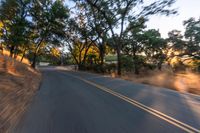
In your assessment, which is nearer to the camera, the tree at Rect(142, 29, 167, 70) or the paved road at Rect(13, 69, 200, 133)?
the paved road at Rect(13, 69, 200, 133)

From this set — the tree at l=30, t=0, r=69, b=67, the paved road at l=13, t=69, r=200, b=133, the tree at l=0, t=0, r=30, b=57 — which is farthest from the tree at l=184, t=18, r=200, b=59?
the paved road at l=13, t=69, r=200, b=133

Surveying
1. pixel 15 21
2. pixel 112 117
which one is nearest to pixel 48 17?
pixel 15 21

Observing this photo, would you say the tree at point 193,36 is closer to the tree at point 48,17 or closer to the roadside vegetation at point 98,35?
the roadside vegetation at point 98,35

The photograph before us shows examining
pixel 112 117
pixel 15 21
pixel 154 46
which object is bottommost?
pixel 112 117

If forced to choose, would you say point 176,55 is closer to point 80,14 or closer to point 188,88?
point 80,14

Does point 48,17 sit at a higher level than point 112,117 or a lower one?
higher

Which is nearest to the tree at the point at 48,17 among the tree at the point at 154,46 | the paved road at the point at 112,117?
the tree at the point at 154,46

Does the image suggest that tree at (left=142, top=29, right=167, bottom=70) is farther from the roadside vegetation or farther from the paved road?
the paved road

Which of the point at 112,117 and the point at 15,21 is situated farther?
the point at 15,21

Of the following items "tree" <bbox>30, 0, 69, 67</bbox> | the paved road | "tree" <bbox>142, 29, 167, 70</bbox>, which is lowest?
the paved road

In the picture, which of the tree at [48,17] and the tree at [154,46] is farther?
the tree at [154,46]

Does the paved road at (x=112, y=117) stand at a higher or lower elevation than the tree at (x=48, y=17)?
lower

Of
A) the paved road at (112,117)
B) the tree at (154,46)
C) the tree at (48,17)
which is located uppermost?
the tree at (48,17)

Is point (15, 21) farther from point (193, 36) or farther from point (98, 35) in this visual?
point (193, 36)
